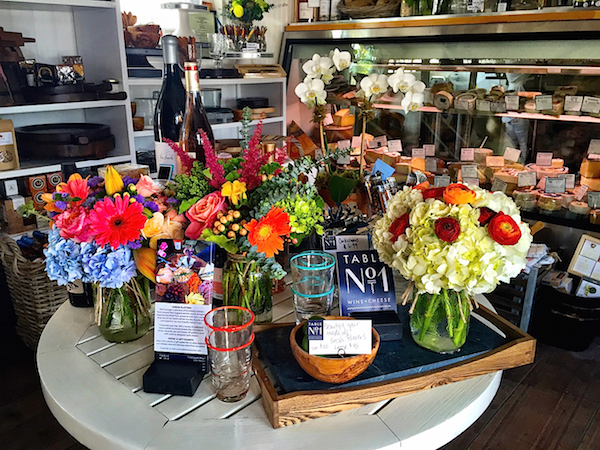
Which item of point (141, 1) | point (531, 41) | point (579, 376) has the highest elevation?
point (141, 1)

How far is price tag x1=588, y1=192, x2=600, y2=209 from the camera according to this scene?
282 cm

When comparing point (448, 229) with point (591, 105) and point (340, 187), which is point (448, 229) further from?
point (591, 105)

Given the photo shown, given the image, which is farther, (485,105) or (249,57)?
(249,57)

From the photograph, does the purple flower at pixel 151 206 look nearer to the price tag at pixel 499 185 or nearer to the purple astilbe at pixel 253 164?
the purple astilbe at pixel 253 164

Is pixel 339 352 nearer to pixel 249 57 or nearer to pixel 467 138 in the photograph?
pixel 467 138

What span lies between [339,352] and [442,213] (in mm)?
361

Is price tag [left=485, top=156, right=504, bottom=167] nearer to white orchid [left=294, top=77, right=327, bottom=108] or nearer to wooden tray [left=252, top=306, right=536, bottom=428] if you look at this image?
white orchid [left=294, top=77, right=327, bottom=108]

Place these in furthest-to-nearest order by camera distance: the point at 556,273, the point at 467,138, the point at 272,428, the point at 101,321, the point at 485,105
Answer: the point at 467,138 → the point at 485,105 → the point at 556,273 → the point at 101,321 → the point at 272,428

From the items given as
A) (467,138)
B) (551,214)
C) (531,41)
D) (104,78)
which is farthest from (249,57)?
(551,214)

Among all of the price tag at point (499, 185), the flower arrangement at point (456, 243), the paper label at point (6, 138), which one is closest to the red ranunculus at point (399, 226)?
the flower arrangement at point (456, 243)

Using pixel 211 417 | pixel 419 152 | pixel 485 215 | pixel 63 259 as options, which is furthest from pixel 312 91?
pixel 419 152

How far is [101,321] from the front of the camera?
1.35 metres

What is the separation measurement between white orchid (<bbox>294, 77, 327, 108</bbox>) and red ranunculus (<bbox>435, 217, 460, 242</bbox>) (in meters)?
0.85

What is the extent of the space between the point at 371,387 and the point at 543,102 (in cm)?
237
